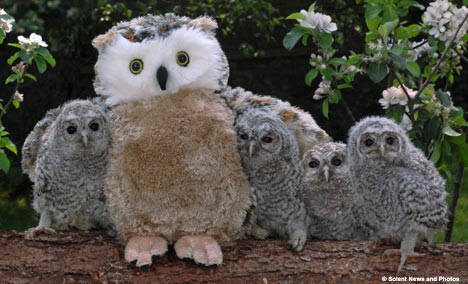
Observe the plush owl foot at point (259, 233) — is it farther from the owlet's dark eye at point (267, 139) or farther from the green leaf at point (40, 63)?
the green leaf at point (40, 63)

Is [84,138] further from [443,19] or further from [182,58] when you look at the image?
[443,19]

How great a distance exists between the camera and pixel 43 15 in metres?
4.21

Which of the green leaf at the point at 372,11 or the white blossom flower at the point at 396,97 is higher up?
the green leaf at the point at 372,11

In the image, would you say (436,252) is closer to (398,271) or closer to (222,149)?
(398,271)

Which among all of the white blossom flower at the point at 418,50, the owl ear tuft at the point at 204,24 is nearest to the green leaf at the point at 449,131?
the white blossom flower at the point at 418,50

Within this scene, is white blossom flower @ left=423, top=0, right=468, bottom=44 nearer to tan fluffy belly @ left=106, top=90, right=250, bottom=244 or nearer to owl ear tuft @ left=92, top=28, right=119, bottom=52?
tan fluffy belly @ left=106, top=90, right=250, bottom=244

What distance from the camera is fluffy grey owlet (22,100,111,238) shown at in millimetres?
2193

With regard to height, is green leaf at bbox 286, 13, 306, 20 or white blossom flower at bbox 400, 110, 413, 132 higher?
green leaf at bbox 286, 13, 306, 20

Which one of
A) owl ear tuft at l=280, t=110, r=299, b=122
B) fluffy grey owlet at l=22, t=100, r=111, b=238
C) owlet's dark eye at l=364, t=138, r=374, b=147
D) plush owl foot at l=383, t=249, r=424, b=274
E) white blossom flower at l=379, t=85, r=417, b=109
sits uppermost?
white blossom flower at l=379, t=85, r=417, b=109

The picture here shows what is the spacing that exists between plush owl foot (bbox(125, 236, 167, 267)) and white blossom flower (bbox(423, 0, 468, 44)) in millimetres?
1228

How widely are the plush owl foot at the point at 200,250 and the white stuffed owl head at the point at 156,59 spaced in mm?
468

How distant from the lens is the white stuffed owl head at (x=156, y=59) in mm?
2104

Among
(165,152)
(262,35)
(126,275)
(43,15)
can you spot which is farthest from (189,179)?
(262,35)

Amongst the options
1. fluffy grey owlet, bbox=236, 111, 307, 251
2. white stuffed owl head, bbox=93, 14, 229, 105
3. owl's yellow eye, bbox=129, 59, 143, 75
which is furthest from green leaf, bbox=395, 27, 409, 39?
owl's yellow eye, bbox=129, 59, 143, 75
